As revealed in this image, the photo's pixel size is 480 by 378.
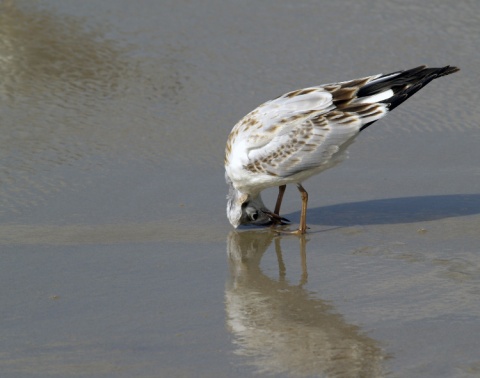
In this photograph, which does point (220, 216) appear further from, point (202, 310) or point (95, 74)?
point (95, 74)

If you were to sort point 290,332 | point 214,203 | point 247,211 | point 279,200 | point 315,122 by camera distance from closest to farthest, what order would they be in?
point 290,332, point 247,211, point 315,122, point 279,200, point 214,203

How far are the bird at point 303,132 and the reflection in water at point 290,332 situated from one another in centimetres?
96

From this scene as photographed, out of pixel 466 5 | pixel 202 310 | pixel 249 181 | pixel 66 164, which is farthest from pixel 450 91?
pixel 202 310

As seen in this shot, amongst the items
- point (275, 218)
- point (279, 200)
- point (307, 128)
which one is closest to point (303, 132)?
point (307, 128)

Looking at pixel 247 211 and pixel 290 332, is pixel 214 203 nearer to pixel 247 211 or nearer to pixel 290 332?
pixel 247 211

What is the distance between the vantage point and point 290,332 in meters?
4.98

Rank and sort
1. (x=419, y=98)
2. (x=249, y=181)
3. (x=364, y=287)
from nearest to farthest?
(x=364, y=287), (x=249, y=181), (x=419, y=98)

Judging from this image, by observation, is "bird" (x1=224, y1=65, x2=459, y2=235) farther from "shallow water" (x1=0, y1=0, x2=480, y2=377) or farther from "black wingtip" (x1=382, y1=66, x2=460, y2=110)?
"shallow water" (x1=0, y1=0, x2=480, y2=377)

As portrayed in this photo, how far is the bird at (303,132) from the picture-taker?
6848 mm

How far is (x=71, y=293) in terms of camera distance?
5609mm

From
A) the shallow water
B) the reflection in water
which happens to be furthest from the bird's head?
the reflection in water

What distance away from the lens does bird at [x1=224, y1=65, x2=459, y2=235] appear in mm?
6848

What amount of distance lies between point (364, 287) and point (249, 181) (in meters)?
1.64

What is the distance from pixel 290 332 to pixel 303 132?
228cm
